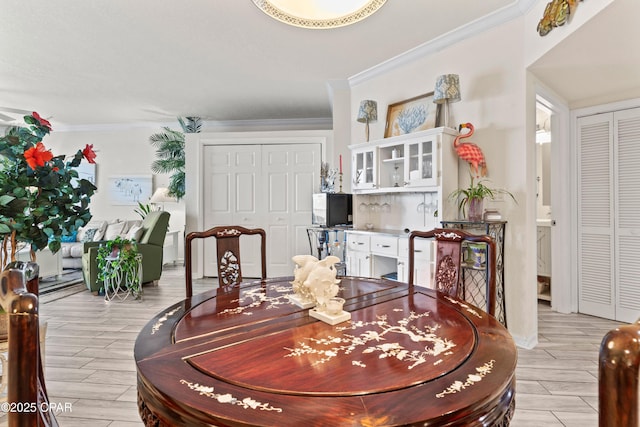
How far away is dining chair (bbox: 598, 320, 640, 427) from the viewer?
40 cm

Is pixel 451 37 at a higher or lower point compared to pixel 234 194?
higher

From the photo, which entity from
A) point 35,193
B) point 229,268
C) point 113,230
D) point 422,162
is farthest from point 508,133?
point 113,230

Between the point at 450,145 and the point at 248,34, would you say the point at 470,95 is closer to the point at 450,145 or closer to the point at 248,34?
the point at 450,145

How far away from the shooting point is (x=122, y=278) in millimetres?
4375

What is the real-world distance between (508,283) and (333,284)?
2.28 metres

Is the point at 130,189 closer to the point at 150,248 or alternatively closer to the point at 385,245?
the point at 150,248

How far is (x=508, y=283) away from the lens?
2959mm

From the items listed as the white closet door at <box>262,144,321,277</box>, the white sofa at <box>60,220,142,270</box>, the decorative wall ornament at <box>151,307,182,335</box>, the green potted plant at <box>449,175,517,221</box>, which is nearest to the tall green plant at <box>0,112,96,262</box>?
the decorative wall ornament at <box>151,307,182,335</box>

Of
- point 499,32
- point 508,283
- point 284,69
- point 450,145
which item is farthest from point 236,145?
point 508,283

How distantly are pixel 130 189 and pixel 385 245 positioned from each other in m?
5.65

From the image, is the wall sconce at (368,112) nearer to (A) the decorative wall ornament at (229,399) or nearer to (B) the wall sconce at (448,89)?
(B) the wall sconce at (448,89)

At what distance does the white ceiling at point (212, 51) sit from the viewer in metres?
2.78

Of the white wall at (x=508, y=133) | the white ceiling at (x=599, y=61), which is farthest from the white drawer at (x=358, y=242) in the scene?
the white ceiling at (x=599, y=61)

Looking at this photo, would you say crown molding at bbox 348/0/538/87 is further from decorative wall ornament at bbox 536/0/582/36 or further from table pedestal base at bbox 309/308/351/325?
table pedestal base at bbox 309/308/351/325
